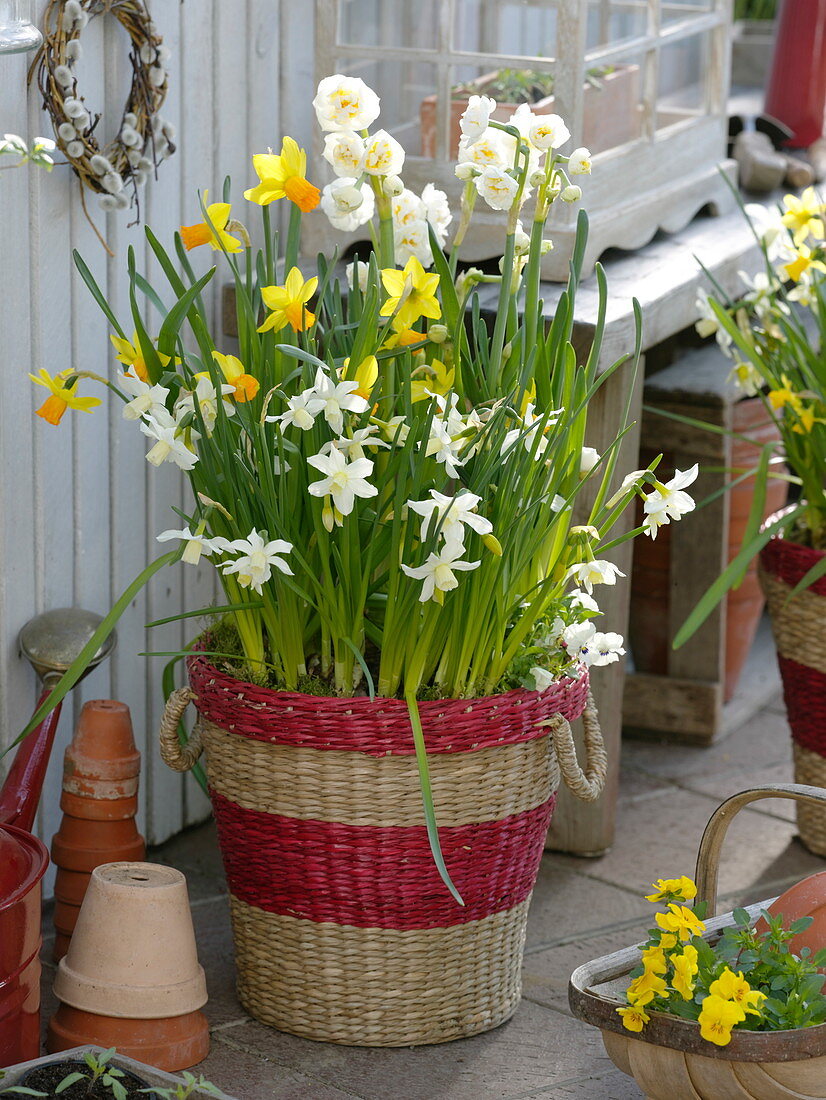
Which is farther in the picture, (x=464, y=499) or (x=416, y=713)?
(x=416, y=713)

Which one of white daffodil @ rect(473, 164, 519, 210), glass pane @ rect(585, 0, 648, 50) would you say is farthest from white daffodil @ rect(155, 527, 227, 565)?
glass pane @ rect(585, 0, 648, 50)

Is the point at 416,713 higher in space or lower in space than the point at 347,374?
lower

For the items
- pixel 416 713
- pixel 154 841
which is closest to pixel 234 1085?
pixel 416 713

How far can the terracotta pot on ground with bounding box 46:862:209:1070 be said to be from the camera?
5.44ft

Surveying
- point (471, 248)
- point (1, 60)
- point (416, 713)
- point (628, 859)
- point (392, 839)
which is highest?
point (1, 60)

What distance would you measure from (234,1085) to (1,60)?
1218 mm

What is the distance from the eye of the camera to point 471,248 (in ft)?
7.32

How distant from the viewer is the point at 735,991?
1.43 meters

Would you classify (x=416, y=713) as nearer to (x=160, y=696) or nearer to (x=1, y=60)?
(x=160, y=696)

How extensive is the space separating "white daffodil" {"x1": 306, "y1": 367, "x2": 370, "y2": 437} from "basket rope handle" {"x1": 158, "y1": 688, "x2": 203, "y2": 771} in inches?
17.3

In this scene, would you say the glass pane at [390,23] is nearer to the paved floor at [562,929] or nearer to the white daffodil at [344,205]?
the white daffodil at [344,205]

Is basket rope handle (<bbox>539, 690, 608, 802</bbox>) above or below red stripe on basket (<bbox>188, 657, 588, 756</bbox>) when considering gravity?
below

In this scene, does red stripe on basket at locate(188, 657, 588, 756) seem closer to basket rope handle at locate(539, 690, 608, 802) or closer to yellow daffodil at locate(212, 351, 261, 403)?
basket rope handle at locate(539, 690, 608, 802)

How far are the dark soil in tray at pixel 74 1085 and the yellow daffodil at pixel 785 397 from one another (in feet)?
4.34
